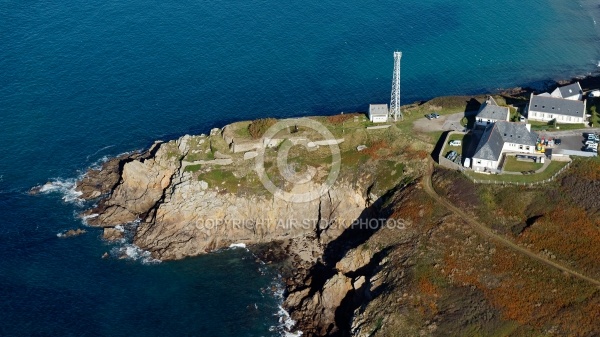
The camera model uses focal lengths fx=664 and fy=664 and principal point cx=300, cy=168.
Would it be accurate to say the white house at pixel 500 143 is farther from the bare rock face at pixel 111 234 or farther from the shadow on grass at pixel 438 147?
the bare rock face at pixel 111 234

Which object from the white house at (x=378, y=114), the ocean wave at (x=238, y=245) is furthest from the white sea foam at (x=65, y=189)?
the white house at (x=378, y=114)

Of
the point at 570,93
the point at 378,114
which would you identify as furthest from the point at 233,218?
the point at 570,93

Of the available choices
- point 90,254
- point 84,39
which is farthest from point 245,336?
point 84,39

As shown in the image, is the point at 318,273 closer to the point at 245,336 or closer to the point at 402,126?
the point at 245,336

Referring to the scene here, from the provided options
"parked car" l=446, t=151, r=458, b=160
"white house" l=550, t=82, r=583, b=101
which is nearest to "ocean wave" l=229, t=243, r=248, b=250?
"parked car" l=446, t=151, r=458, b=160

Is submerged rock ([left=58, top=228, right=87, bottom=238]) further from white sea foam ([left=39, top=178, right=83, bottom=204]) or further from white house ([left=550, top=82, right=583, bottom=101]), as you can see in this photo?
white house ([left=550, top=82, right=583, bottom=101])
